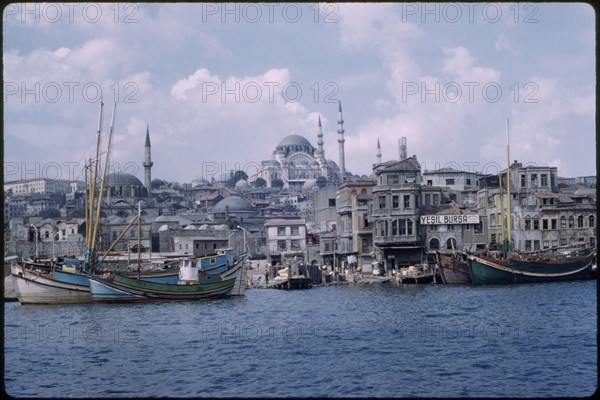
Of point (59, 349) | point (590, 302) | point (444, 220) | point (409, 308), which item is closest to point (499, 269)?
point (444, 220)

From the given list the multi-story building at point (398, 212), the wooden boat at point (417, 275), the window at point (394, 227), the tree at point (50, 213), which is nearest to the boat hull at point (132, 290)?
the wooden boat at point (417, 275)

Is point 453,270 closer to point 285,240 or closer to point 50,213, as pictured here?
point 285,240

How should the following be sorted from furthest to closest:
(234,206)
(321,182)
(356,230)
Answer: (321,182), (234,206), (356,230)

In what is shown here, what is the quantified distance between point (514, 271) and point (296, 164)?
12294cm

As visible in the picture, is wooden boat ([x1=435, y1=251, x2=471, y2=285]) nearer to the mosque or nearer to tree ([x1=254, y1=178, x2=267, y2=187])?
the mosque

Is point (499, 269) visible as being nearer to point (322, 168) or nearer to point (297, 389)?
point (297, 389)

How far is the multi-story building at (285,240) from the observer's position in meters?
63.3

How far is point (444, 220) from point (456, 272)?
22.9ft

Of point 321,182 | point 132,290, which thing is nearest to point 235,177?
point 321,182

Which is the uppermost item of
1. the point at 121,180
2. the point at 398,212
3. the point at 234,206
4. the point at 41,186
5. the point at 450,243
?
the point at 41,186

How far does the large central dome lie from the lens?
16588 centimetres

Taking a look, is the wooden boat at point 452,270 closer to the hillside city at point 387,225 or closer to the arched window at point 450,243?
the hillside city at point 387,225

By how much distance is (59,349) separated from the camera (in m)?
19.5

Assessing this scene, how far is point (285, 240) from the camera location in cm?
6372
